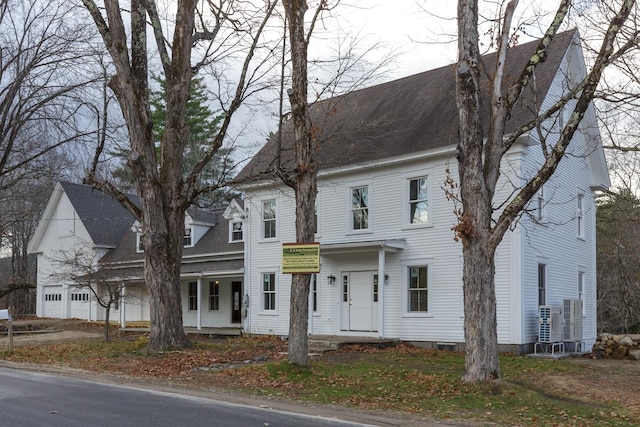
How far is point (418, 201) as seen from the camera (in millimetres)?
20938

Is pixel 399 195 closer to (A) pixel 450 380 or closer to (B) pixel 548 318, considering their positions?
(B) pixel 548 318

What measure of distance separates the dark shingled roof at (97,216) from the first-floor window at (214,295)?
949cm

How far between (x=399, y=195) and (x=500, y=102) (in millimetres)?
9685

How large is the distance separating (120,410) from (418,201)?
13527mm

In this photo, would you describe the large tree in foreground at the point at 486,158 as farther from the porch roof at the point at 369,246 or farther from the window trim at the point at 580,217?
the window trim at the point at 580,217

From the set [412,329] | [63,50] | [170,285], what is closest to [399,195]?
[412,329]

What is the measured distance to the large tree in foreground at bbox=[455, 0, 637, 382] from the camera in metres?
11.3

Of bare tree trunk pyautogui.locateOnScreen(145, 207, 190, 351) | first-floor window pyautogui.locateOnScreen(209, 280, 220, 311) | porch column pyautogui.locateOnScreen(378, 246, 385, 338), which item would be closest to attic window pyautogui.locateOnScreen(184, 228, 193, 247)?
first-floor window pyautogui.locateOnScreen(209, 280, 220, 311)

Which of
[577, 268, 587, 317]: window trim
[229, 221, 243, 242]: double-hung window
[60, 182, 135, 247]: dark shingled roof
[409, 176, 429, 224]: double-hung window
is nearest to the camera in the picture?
[409, 176, 429, 224]: double-hung window

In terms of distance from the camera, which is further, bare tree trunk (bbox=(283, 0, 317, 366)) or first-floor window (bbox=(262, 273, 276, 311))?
first-floor window (bbox=(262, 273, 276, 311))

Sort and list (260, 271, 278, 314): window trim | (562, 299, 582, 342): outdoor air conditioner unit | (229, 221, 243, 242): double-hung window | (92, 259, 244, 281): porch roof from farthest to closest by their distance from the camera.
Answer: (229, 221, 243, 242): double-hung window
(92, 259, 244, 281): porch roof
(260, 271, 278, 314): window trim
(562, 299, 582, 342): outdoor air conditioner unit

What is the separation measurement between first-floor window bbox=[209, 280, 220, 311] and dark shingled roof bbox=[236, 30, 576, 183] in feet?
19.7

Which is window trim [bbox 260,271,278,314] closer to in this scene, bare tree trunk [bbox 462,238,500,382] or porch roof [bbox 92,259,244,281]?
porch roof [bbox 92,259,244,281]

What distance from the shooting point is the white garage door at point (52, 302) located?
37875 mm
